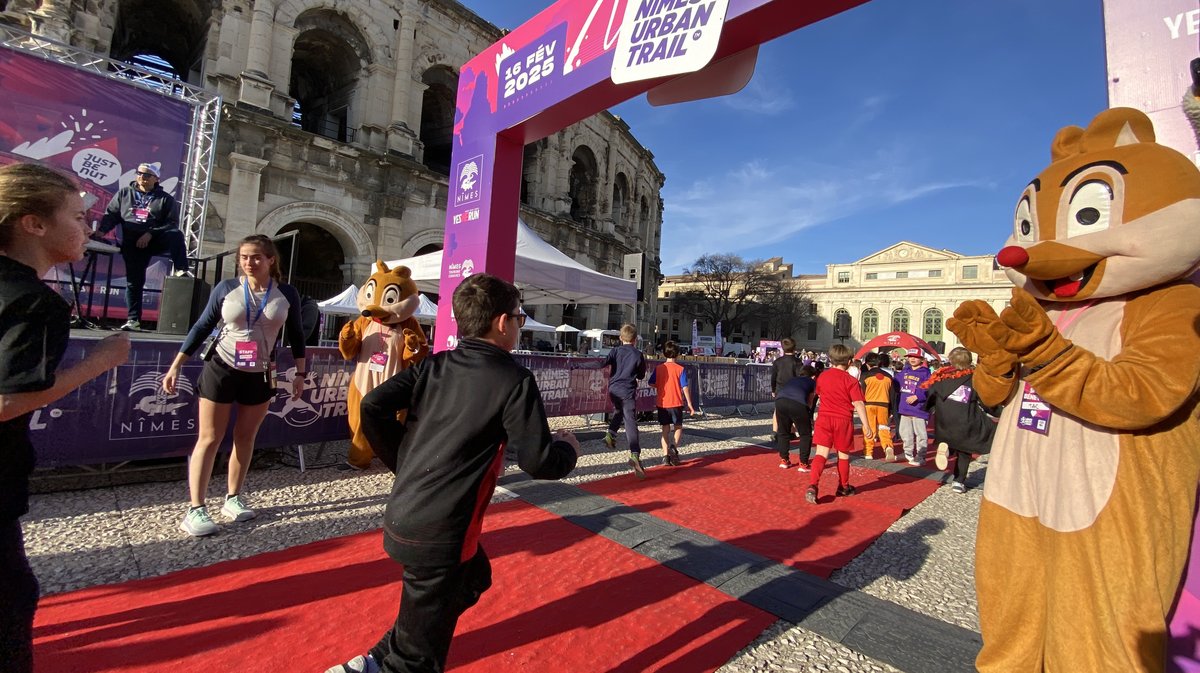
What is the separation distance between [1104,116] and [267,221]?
1634cm

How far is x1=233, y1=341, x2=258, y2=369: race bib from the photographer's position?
332 centimetres

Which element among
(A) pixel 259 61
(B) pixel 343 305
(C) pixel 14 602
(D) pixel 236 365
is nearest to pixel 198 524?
(D) pixel 236 365

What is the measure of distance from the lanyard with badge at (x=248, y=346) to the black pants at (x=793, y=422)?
5.46 m

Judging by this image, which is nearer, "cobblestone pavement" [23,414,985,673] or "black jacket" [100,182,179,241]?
"cobblestone pavement" [23,414,985,673]

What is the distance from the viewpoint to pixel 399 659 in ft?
5.45

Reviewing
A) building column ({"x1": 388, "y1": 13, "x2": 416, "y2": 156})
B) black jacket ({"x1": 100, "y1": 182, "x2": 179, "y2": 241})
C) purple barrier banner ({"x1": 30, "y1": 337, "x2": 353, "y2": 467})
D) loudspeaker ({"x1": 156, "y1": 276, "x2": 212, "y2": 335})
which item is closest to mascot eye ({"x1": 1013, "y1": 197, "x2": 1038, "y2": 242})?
purple barrier banner ({"x1": 30, "y1": 337, "x2": 353, "y2": 467})

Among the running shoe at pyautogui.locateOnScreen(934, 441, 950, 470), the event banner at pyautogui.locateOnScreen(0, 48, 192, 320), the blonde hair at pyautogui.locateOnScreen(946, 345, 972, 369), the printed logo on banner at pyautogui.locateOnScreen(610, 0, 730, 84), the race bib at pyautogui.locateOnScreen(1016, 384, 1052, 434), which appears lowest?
the running shoe at pyautogui.locateOnScreen(934, 441, 950, 470)

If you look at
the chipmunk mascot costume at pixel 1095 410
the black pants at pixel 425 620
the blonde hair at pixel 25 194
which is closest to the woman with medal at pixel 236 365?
the blonde hair at pixel 25 194

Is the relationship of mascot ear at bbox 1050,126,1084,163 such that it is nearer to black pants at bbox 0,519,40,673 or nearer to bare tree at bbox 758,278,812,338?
black pants at bbox 0,519,40,673

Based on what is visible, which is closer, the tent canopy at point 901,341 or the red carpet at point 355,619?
the red carpet at point 355,619

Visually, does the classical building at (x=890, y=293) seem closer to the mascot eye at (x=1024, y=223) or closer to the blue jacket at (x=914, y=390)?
the blue jacket at (x=914, y=390)

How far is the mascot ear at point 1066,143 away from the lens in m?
1.84

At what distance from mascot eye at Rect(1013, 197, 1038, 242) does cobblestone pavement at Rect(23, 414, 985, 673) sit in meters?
1.93

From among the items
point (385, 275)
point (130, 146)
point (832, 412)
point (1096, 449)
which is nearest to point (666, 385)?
point (832, 412)
